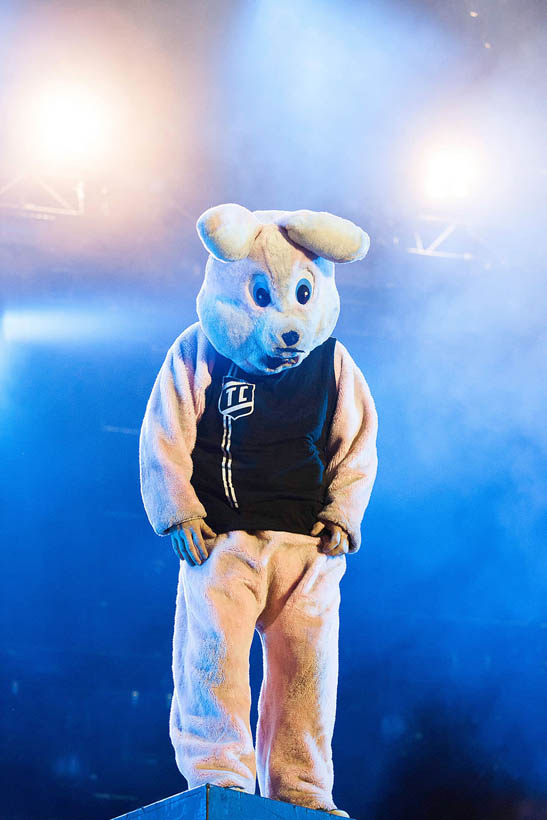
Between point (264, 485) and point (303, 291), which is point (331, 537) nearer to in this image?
point (264, 485)

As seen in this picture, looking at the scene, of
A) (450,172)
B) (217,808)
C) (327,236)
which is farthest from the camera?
(450,172)

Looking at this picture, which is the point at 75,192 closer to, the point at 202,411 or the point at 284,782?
the point at 202,411

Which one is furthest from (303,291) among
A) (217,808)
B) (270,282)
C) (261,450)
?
(217,808)

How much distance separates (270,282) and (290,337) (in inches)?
4.8

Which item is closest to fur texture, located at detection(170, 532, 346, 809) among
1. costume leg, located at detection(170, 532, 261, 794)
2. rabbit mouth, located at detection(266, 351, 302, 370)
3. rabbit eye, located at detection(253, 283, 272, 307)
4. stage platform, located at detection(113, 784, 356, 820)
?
costume leg, located at detection(170, 532, 261, 794)

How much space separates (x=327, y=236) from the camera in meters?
1.77

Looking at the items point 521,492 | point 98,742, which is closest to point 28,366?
point 98,742

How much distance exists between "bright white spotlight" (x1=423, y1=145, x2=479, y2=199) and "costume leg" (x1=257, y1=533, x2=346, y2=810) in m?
2.40

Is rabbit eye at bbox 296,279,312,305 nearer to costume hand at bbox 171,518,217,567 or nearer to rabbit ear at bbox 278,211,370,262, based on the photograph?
rabbit ear at bbox 278,211,370,262

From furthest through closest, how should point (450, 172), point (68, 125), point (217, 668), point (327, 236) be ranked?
point (450, 172), point (68, 125), point (327, 236), point (217, 668)

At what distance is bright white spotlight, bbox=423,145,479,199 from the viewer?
12.2 ft

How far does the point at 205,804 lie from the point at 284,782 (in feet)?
1.38

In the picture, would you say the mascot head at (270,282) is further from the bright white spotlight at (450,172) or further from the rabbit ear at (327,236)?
the bright white spotlight at (450,172)

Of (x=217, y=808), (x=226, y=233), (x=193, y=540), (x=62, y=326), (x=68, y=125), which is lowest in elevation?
(x=217, y=808)
